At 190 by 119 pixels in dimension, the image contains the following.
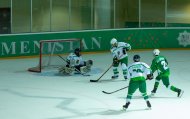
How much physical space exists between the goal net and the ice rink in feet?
1.58

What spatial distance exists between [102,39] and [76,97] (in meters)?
9.18

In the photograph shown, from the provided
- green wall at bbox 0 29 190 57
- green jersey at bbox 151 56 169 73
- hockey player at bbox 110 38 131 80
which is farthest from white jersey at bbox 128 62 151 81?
green wall at bbox 0 29 190 57

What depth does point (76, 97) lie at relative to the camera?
1341cm

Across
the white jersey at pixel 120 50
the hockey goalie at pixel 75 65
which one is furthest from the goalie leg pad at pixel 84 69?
the white jersey at pixel 120 50

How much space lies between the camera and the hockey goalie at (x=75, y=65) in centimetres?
1673

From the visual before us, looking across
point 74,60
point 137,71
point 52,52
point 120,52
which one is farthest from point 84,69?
point 137,71

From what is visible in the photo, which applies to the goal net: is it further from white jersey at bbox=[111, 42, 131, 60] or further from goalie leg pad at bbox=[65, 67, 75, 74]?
white jersey at bbox=[111, 42, 131, 60]

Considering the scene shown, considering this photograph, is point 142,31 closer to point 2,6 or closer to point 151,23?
point 151,23

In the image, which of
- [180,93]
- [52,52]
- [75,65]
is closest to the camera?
[180,93]

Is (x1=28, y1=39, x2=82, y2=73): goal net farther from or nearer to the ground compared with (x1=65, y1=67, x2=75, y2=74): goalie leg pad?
farther from the ground

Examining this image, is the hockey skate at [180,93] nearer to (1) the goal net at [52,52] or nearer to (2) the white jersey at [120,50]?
(2) the white jersey at [120,50]

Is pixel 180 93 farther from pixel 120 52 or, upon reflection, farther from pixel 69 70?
pixel 69 70

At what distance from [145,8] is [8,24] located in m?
7.03

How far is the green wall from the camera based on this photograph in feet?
66.1
